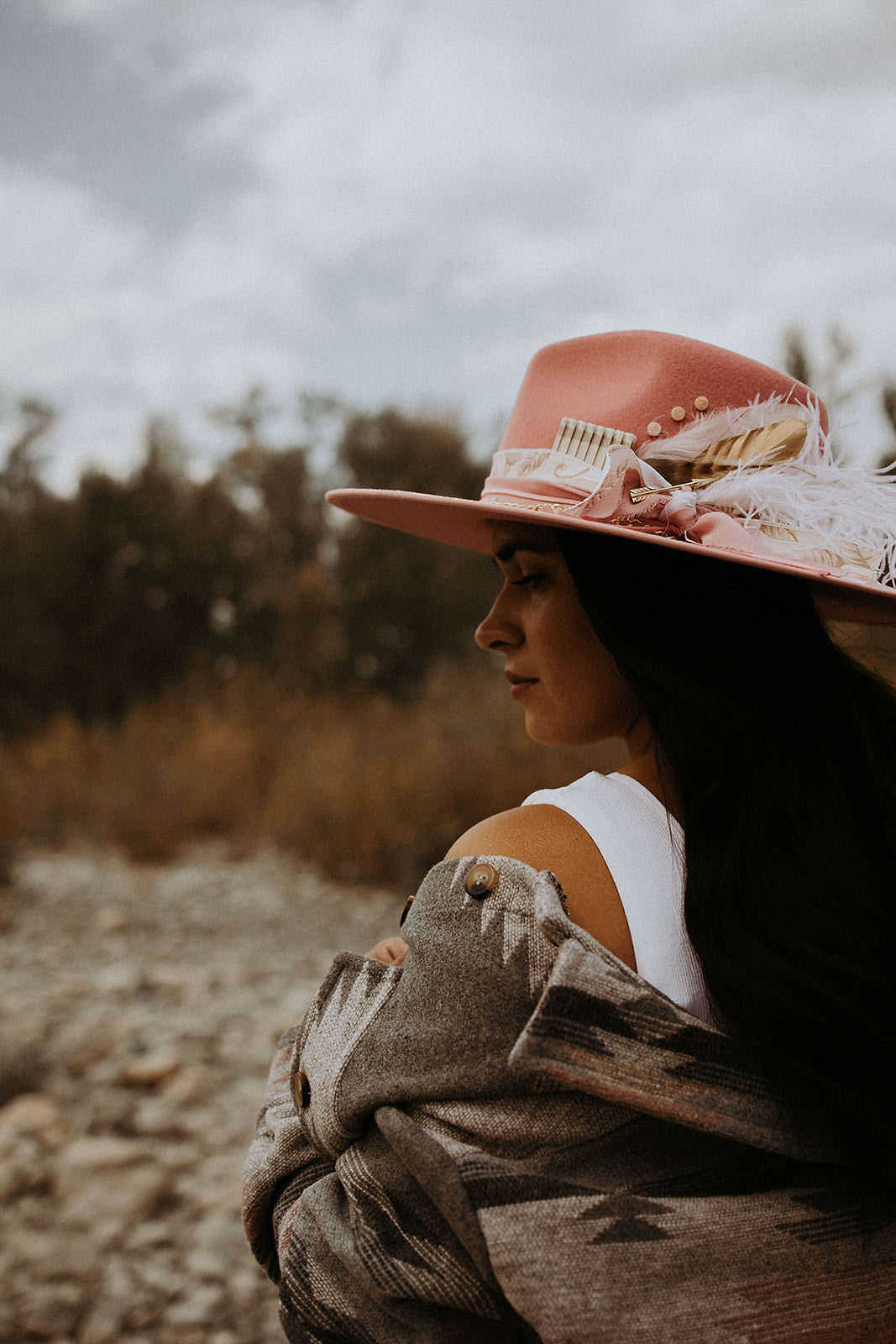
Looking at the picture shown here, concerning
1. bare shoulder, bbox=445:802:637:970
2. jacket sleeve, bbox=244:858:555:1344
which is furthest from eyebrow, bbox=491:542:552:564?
jacket sleeve, bbox=244:858:555:1344

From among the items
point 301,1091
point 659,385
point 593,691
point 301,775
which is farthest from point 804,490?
A: point 301,775

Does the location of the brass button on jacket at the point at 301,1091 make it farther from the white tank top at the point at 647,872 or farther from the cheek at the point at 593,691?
the cheek at the point at 593,691

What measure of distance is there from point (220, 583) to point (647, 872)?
1178 cm

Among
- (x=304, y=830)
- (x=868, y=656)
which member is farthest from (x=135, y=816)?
(x=868, y=656)

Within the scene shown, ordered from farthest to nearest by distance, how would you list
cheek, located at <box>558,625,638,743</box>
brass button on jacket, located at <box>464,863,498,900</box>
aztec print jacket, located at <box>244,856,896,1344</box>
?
cheek, located at <box>558,625,638,743</box>, brass button on jacket, located at <box>464,863,498,900</box>, aztec print jacket, located at <box>244,856,896,1344</box>

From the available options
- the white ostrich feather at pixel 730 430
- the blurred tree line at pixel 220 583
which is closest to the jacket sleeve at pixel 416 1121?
the white ostrich feather at pixel 730 430

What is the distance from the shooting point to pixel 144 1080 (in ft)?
13.1

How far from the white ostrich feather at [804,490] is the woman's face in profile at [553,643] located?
0.74 feet

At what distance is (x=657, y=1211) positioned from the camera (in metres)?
0.97

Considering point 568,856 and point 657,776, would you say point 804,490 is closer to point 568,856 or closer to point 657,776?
point 657,776

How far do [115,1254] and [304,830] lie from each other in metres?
4.35

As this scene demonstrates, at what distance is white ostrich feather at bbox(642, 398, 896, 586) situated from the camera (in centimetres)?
126

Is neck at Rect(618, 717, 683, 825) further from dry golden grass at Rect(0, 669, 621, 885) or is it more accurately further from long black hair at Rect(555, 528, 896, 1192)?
dry golden grass at Rect(0, 669, 621, 885)

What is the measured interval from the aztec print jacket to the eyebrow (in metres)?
0.54
